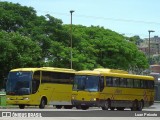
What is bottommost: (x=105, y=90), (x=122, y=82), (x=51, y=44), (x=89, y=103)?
(x=89, y=103)

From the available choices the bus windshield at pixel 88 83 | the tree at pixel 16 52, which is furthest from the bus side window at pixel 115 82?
the tree at pixel 16 52

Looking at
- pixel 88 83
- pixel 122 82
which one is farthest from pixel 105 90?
pixel 122 82

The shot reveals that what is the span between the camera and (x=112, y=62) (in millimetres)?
72438

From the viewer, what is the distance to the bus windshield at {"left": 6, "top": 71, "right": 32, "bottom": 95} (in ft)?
114

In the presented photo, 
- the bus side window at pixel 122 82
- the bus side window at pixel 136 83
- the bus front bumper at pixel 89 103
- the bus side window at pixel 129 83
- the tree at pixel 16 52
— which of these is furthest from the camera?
the tree at pixel 16 52

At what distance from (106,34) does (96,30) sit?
7.14 feet

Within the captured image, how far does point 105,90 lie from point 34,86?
5263 millimetres

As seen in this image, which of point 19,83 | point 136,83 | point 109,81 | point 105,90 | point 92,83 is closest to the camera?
point 92,83

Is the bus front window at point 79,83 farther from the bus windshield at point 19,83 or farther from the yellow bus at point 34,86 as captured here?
the bus windshield at point 19,83

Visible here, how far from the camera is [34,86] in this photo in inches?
1375

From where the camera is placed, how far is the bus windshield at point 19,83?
34812 millimetres

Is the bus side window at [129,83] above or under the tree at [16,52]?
under

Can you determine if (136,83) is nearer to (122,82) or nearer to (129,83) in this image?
(129,83)

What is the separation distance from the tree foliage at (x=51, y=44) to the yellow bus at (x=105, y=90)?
1787 cm
